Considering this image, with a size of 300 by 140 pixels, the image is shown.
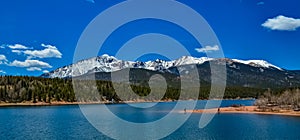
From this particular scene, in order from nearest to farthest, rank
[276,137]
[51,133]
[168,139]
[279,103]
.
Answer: [168,139], [276,137], [51,133], [279,103]

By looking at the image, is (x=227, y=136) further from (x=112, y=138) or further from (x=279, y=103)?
(x=279, y=103)

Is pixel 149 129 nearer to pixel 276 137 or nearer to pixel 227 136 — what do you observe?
pixel 227 136

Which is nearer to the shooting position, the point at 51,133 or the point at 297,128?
the point at 51,133

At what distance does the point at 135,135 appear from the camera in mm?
73312

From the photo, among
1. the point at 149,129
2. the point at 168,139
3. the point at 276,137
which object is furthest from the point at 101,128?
the point at 276,137

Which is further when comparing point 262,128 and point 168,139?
point 262,128

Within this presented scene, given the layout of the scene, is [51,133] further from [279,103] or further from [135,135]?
[279,103]

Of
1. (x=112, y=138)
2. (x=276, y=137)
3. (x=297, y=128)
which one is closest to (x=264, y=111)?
(x=297, y=128)

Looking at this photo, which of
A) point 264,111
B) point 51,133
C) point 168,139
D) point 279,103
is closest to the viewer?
point 168,139

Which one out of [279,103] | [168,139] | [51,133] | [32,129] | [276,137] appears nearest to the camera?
[168,139]

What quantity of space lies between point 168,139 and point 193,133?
10059mm

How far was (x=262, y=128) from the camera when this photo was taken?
287ft

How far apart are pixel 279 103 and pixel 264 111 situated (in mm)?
18143

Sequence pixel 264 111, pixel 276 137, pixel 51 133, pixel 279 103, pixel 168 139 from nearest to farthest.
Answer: pixel 168 139 → pixel 276 137 → pixel 51 133 → pixel 264 111 → pixel 279 103
